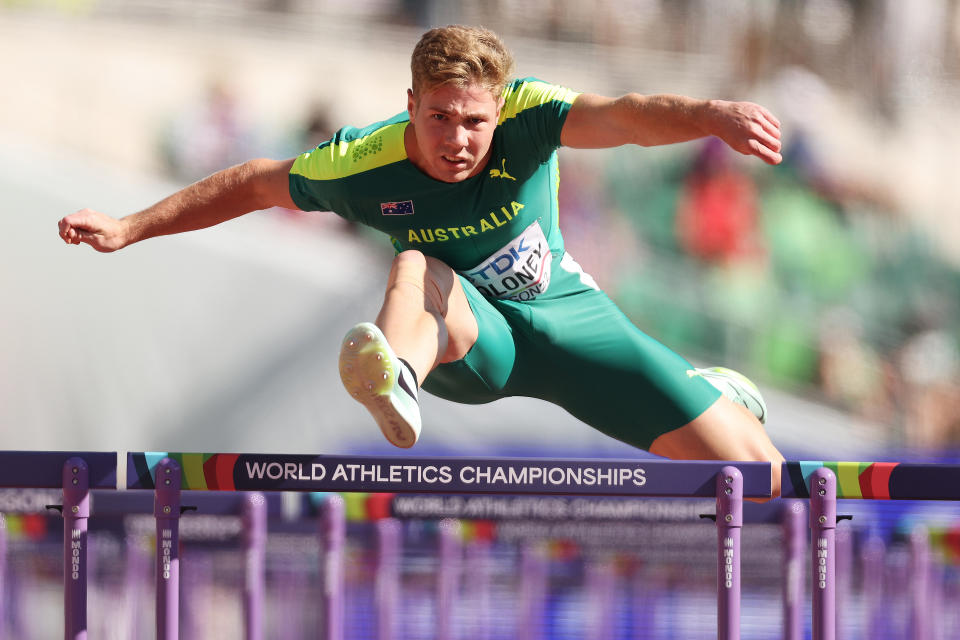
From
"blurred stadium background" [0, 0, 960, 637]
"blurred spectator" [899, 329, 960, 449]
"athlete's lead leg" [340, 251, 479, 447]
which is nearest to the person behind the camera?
"athlete's lead leg" [340, 251, 479, 447]

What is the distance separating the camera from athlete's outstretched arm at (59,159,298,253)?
9.48 feet

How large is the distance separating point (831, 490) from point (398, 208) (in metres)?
1.26

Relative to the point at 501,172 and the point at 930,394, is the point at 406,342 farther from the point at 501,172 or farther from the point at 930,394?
the point at 930,394

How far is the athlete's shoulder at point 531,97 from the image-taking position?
2758mm

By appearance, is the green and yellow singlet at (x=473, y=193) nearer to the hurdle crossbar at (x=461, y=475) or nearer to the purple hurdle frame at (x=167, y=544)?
the hurdle crossbar at (x=461, y=475)

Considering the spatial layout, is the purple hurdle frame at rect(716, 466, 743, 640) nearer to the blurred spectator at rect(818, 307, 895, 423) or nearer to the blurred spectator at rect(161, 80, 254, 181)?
the blurred spectator at rect(818, 307, 895, 423)

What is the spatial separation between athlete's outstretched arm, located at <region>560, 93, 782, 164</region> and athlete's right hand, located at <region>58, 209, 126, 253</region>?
3.79ft

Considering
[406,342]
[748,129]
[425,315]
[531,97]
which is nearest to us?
[748,129]

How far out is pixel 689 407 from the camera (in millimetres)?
2969

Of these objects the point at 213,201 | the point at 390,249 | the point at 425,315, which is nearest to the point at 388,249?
the point at 390,249

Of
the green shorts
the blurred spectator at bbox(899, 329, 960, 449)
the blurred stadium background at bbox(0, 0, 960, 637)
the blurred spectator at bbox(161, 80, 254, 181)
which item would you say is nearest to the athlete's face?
the green shorts

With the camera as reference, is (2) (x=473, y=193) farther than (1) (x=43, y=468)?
Yes

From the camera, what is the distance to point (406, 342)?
246 cm

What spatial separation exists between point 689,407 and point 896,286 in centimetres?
496
